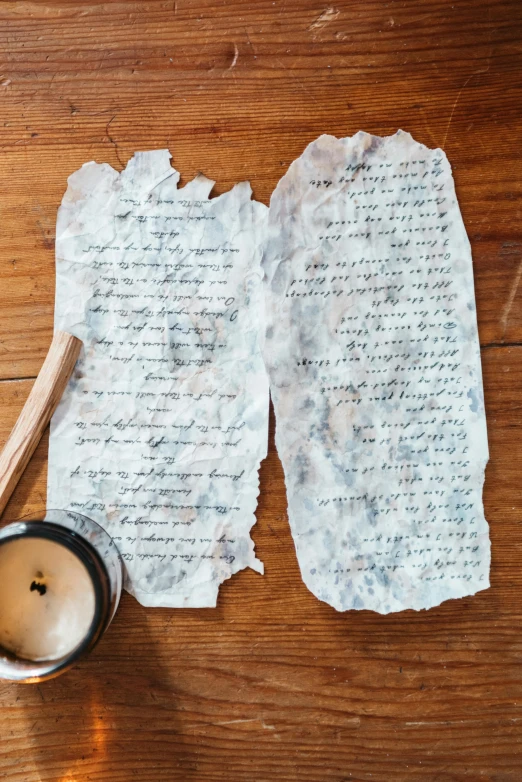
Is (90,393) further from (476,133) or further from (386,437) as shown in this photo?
(476,133)

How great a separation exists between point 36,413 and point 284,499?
217mm

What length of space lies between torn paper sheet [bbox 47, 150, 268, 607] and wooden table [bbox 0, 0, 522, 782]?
0.07 ft

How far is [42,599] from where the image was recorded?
16.3 inches

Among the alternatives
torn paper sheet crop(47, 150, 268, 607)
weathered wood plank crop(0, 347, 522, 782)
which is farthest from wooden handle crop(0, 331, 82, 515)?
weathered wood plank crop(0, 347, 522, 782)

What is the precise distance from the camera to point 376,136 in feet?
1.51

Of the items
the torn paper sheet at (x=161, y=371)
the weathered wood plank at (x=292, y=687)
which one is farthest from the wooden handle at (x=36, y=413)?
the weathered wood plank at (x=292, y=687)

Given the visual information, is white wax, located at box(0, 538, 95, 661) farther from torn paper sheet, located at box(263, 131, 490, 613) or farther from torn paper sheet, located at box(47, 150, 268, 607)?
torn paper sheet, located at box(263, 131, 490, 613)

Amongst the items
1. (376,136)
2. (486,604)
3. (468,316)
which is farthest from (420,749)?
(376,136)

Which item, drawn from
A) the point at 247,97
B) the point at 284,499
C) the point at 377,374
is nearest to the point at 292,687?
the point at 284,499

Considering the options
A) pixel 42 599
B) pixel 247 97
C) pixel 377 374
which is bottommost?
pixel 42 599

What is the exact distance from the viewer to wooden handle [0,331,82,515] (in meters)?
0.46

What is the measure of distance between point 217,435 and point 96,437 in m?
0.10

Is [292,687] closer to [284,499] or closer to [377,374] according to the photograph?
[284,499]

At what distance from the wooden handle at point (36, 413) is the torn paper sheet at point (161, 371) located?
0.04ft
